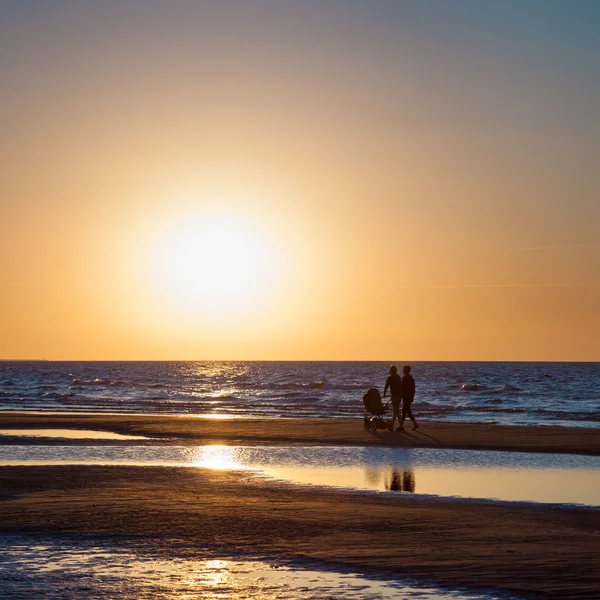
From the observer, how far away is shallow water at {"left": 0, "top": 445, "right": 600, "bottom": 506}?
56.5ft

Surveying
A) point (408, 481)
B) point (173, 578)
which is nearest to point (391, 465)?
point (408, 481)

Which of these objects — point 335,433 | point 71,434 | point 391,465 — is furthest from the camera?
point 71,434

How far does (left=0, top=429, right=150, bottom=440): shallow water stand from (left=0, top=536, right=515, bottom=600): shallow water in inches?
769

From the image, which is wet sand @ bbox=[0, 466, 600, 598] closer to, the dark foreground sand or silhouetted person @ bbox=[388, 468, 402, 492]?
the dark foreground sand

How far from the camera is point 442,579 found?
9.81 metres

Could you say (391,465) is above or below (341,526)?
below

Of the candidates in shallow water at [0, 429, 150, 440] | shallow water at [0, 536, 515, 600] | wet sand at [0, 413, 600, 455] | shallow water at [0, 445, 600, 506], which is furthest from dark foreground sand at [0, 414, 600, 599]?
shallow water at [0, 429, 150, 440]

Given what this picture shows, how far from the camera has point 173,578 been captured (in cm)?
980

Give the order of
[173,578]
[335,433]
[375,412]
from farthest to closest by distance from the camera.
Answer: [375,412], [335,433], [173,578]

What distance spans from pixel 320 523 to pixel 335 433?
1758 cm

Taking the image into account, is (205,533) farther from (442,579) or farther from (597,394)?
(597,394)

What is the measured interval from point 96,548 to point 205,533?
1634 millimetres

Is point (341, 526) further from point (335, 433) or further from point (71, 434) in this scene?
point (71, 434)

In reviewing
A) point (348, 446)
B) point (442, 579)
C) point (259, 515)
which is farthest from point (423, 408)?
point (442, 579)
